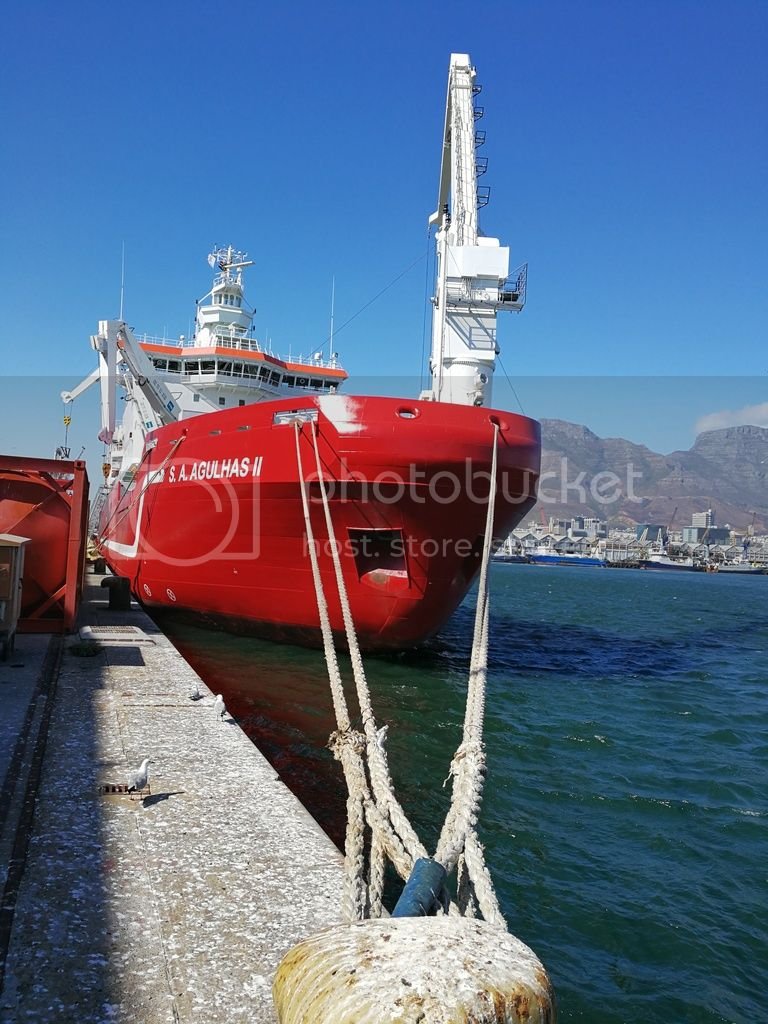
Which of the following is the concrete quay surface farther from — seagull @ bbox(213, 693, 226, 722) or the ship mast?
the ship mast

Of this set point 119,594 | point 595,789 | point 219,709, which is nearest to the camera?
point 219,709

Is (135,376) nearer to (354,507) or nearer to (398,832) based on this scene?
(354,507)

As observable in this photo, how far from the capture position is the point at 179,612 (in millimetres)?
13828

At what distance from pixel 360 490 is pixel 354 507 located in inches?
11.8

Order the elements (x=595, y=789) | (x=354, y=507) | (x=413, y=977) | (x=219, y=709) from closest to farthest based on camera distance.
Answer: (x=413, y=977) → (x=219, y=709) → (x=595, y=789) → (x=354, y=507)

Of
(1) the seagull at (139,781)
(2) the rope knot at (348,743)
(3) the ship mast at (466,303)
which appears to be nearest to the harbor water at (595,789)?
(2) the rope knot at (348,743)

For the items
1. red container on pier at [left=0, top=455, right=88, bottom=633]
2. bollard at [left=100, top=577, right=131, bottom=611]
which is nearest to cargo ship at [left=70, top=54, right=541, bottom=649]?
bollard at [left=100, top=577, right=131, bottom=611]

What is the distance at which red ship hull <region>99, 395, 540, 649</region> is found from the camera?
10141 mm

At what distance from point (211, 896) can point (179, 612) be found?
1103 cm

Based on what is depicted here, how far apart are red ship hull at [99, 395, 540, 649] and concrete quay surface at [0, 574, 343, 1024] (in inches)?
187

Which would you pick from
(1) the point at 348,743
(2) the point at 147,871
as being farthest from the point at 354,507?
(2) the point at 147,871

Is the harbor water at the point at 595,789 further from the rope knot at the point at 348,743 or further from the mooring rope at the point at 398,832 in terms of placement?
the mooring rope at the point at 398,832

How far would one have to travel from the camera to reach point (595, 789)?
22.9ft

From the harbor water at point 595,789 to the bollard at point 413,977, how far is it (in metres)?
2.25
